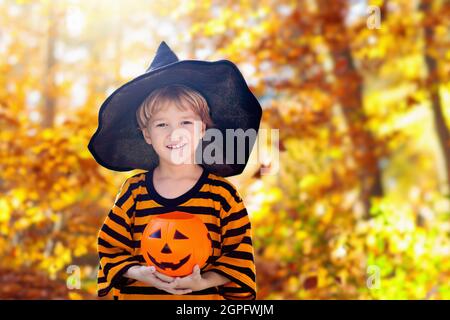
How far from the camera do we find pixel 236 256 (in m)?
2.32

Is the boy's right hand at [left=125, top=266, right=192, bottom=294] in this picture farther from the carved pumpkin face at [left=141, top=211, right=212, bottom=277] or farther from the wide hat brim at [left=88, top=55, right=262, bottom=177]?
the wide hat brim at [left=88, top=55, right=262, bottom=177]

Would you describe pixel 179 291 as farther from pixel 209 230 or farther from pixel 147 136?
pixel 147 136

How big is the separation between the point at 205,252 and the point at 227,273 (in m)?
0.15

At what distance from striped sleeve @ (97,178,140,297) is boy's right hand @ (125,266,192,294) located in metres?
0.09

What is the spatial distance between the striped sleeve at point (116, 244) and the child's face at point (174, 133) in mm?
245

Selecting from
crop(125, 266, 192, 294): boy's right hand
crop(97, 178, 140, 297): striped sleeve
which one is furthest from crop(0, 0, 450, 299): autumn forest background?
crop(125, 266, 192, 294): boy's right hand

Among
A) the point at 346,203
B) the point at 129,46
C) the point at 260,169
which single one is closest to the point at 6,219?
the point at 260,169

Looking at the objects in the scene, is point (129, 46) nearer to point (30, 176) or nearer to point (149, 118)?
point (30, 176)

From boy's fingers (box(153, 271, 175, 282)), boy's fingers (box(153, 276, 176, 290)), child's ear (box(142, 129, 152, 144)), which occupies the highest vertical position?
child's ear (box(142, 129, 152, 144))

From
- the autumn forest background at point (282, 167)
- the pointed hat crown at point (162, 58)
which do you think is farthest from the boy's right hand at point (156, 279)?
the autumn forest background at point (282, 167)

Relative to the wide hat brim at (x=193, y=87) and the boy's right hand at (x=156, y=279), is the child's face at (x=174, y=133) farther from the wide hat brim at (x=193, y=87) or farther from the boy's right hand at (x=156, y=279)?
the boy's right hand at (x=156, y=279)

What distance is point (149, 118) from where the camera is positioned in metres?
2.41

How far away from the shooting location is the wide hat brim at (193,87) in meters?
2.38

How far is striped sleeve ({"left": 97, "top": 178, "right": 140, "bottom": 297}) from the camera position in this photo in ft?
7.63
